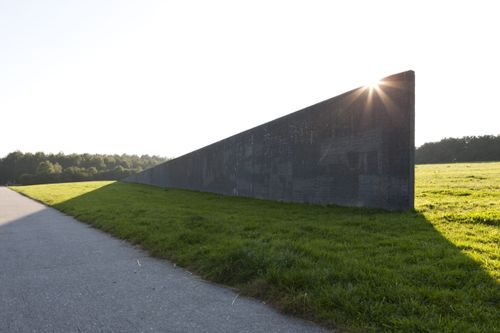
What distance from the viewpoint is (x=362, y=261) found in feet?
16.3

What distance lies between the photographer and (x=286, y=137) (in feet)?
45.8

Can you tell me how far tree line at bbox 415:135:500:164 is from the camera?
63375mm

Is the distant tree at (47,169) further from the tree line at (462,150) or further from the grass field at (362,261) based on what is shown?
the grass field at (362,261)

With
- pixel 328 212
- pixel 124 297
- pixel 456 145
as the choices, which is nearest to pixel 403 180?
pixel 328 212

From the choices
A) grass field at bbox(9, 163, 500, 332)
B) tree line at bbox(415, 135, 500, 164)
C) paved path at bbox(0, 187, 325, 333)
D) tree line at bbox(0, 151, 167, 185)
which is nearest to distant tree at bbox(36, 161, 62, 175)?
tree line at bbox(0, 151, 167, 185)

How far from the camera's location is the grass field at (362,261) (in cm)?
358

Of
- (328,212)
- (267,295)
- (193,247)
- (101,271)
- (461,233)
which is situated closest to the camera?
(267,295)

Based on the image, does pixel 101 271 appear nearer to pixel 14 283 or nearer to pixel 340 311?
pixel 14 283

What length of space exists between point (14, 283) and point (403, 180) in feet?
28.1

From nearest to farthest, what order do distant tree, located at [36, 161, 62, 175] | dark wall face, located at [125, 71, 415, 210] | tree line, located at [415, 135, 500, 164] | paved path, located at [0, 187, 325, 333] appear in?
paved path, located at [0, 187, 325, 333], dark wall face, located at [125, 71, 415, 210], tree line, located at [415, 135, 500, 164], distant tree, located at [36, 161, 62, 175]

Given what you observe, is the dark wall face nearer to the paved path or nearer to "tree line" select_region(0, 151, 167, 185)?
the paved path

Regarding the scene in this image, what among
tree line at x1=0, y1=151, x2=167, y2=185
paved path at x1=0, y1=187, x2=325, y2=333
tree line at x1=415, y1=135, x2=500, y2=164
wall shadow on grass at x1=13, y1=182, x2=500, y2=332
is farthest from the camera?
tree line at x1=0, y1=151, x2=167, y2=185

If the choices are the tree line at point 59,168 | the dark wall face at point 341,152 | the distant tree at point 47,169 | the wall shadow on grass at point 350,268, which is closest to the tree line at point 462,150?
the dark wall face at point 341,152

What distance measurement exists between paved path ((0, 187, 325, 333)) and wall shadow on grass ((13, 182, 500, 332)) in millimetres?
377
